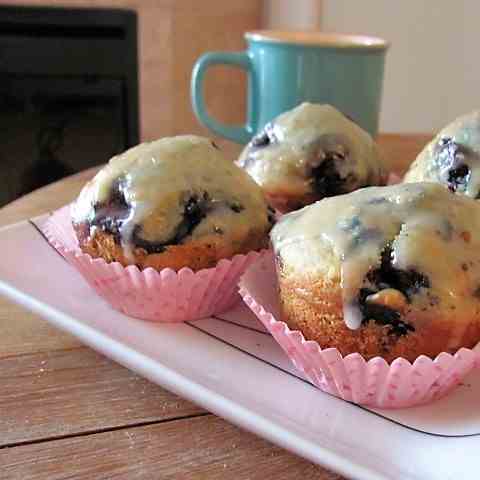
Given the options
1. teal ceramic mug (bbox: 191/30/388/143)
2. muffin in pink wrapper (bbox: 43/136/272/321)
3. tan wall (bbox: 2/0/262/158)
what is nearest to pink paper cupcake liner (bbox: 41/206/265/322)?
muffin in pink wrapper (bbox: 43/136/272/321)

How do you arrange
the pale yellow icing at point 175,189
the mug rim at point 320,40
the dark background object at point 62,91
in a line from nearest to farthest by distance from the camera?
1. the pale yellow icing at point 175,189
2. the mug rim at point 320,40
3. the dark background object at point 62,91

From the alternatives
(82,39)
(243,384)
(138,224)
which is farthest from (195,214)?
(82,39)

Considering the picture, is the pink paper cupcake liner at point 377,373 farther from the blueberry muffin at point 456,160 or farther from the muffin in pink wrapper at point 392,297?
the blueberry muffin at point 456,160

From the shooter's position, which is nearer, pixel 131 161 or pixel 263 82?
pixel 131 161

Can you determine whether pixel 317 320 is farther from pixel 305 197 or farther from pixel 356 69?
pixel 356 69

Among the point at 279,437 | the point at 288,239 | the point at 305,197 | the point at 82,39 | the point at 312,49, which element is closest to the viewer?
the point at 279,437

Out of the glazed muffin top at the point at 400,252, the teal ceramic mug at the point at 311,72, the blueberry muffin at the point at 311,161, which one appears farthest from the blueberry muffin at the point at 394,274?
the teal ceramic mug at the point at 311,72

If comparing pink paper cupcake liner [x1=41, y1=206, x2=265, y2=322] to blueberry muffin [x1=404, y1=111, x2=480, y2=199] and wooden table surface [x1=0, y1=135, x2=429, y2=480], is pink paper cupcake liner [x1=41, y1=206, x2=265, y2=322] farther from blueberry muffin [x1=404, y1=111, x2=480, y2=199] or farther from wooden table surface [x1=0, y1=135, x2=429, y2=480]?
blueberry muffin [x1=404, y1=111, x2=480, y2=199]
